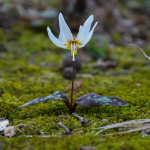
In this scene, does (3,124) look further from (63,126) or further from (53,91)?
(53,91)

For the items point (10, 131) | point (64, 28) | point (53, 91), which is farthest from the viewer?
point (53, 91)

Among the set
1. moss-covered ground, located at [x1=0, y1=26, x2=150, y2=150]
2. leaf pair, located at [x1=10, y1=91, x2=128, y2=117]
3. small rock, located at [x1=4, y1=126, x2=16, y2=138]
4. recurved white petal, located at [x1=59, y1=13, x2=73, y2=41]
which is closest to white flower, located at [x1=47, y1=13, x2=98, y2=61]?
recurved white petal, located at [x1=59, y1=13, x2=73, y2=41]

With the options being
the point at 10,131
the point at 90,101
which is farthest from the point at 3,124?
the point at 90,101

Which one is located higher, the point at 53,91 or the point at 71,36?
the point at 71,36

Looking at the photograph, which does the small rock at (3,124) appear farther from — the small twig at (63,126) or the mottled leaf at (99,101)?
the mottled leaf at (99,101)

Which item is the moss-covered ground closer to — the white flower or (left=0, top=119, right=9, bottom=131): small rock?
(left=0, top=119, right=9, bottom=131): small rock

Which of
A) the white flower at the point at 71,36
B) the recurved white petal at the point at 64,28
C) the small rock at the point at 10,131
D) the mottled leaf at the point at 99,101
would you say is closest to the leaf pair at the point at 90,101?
the mottled leaf at the point at 99,101
